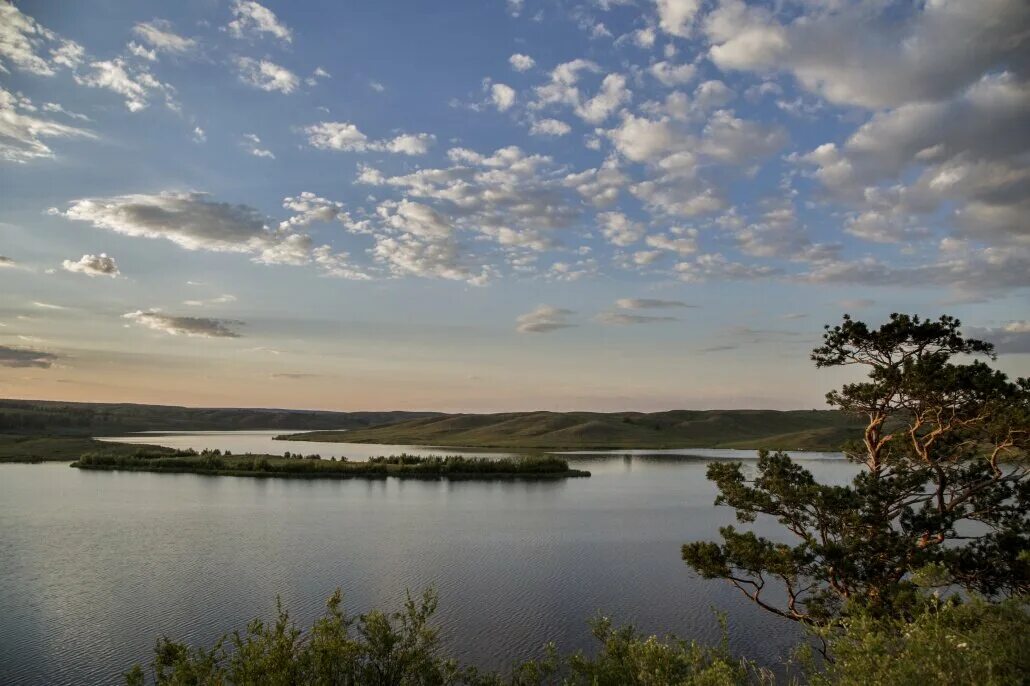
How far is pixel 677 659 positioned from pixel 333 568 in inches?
794

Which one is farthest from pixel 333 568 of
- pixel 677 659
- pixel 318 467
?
pixel 318 467

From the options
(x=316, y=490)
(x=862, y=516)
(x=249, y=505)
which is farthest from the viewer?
(x=316, y=490)

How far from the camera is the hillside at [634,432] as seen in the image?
131m

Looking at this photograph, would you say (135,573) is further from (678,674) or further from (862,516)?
(862,516)

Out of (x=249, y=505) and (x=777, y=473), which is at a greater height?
(x=777, y=473)

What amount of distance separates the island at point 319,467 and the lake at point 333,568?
45.0 feet

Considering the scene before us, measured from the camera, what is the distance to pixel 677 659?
1032 cm

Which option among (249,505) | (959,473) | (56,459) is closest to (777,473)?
(959,473)

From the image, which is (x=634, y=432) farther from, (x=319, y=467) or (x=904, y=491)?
(x=904, y=491)

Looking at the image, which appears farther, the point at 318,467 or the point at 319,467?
the point at 319,467

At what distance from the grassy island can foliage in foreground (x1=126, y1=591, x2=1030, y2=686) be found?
5452cm

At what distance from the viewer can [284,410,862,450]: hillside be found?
429ft

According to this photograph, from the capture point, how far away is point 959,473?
15.9 m

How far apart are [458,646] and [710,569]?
7.44 metres
